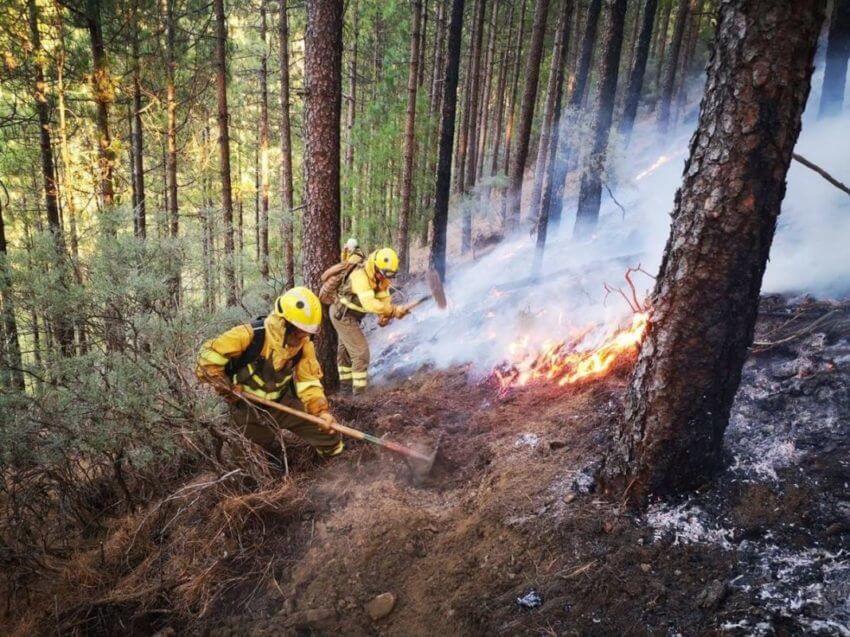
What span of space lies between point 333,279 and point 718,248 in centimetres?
489

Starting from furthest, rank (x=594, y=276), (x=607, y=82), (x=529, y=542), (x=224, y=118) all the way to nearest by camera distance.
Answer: (x=224, y=118) → (x=607, y=82) → (x=594, y=276) → (x=529, y=542)

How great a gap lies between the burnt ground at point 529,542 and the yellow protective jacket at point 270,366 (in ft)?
2.92

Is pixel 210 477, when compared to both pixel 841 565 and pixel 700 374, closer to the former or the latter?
pixel 700 374

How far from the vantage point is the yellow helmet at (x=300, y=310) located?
4.52 metres

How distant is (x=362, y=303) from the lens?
6.69 m

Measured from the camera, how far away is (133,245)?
8.18m

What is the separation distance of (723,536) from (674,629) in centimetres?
74

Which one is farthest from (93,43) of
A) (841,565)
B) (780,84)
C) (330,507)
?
(841,565)

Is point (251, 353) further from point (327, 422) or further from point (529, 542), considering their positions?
point (529, 542)

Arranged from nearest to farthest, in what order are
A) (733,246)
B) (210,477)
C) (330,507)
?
(733,246) < (330,507) < (210,477)

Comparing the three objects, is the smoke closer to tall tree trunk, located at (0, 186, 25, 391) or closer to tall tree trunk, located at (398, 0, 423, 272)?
tall tree trunk, located at (398, 0, 423, 272)

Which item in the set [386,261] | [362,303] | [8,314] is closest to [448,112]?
[386,261]

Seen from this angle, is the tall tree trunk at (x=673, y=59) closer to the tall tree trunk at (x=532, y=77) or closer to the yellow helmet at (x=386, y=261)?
the tall tree trunk at (x=532, y=77)

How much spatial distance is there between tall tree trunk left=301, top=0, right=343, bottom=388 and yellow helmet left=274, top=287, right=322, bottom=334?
6.81 ft
